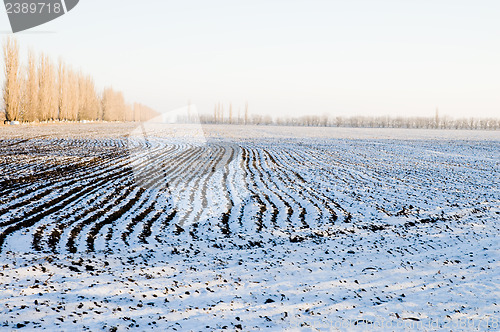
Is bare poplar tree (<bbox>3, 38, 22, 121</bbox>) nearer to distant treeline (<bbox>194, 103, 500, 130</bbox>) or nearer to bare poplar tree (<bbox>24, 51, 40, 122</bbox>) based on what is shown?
bare poplar tree (<bbox>24, 51, 40, 122</bbox>)

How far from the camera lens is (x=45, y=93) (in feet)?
171

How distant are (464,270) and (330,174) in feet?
29.7

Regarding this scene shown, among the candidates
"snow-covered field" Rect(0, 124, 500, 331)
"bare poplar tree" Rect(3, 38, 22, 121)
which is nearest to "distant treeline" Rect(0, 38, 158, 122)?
"bare poplar tree" Rect(3, 38, 22, 121)

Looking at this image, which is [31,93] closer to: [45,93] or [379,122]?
[45,93]

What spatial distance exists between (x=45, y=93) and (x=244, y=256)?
57.9 metres

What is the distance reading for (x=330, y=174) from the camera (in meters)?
14.3

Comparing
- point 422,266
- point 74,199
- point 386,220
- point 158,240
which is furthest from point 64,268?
point 386,220

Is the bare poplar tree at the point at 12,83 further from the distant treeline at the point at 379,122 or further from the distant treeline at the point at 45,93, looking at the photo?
the distant treeline at the point at 379,122

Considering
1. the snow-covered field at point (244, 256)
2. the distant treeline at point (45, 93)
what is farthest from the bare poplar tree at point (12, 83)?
the snow-covered field at point (244, 256)

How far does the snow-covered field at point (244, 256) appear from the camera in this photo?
155 inches

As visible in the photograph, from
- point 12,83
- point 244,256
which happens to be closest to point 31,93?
point 12,83

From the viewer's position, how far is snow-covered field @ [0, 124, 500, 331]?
3936mm

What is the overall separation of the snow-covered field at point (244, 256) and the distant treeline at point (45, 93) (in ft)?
140

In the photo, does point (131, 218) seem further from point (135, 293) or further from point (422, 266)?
point (422, 266)
